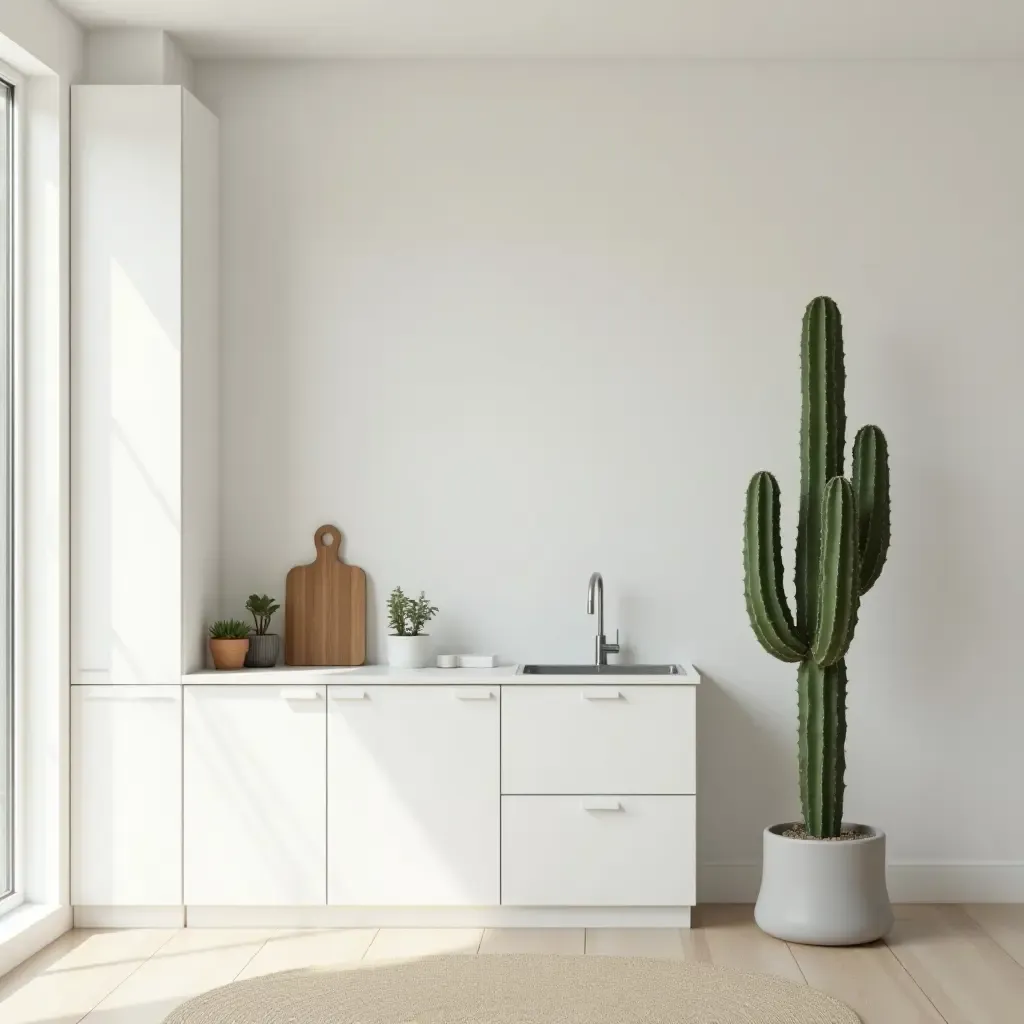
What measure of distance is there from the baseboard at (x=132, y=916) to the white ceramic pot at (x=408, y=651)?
3.27 feet

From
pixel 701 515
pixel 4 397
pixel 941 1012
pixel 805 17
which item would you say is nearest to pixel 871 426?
pixel 701 515

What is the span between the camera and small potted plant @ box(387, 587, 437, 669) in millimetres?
4059

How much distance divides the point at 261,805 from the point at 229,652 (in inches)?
19.4

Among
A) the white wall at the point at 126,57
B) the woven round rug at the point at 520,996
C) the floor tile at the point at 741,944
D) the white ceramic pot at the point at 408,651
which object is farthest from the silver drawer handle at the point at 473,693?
the white wall at the point at 126,57

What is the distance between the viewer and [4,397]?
3.75 m

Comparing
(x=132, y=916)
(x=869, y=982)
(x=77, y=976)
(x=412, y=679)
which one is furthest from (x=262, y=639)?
(x=869, y=982)

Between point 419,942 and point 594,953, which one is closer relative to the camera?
point 594,953

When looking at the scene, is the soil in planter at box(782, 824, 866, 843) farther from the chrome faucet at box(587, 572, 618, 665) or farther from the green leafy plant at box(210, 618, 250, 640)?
the green leafy plant at box(210, 618, 250, 640)

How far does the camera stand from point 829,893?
3.65 m

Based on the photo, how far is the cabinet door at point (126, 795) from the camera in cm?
385

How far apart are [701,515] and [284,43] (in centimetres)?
205

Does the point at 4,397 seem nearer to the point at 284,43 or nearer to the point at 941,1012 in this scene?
the point at 284,43

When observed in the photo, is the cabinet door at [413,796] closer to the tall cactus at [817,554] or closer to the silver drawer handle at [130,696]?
the silver drawer handle at [130,696]

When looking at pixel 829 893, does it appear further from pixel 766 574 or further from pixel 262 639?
pixel 262 639
